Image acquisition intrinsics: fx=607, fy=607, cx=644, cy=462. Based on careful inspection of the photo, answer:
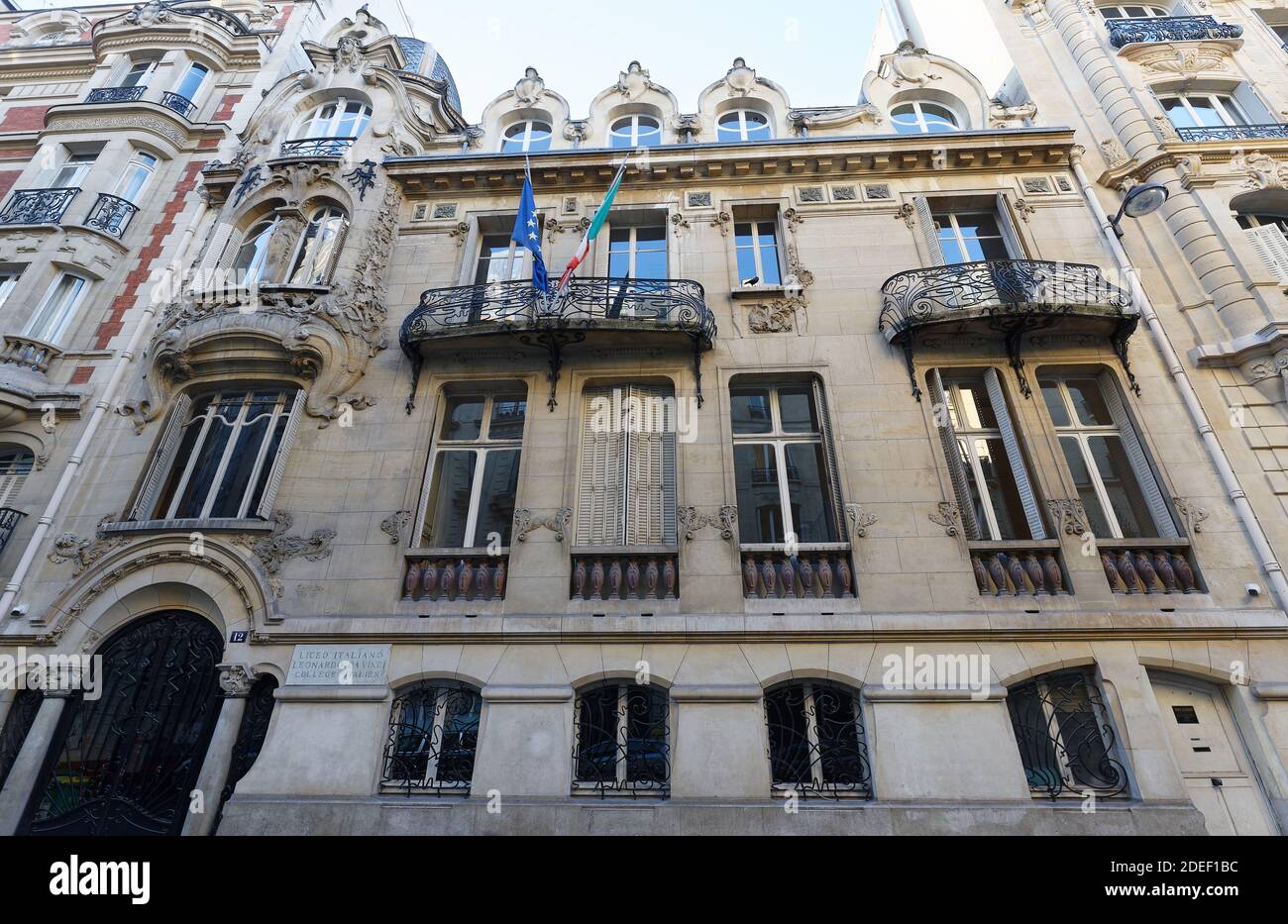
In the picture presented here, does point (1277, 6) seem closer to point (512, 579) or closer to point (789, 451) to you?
point (789, 451)

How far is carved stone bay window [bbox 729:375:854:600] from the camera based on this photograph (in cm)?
841

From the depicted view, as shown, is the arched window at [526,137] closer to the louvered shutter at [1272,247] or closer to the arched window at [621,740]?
the arched window at [621,740]

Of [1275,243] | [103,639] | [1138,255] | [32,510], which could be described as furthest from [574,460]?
[1275,243]

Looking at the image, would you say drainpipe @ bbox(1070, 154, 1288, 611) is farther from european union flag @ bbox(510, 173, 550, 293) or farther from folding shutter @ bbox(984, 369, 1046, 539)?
european union flag @ bbox(510, 173, 550, 293)

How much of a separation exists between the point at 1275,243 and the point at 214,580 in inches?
731

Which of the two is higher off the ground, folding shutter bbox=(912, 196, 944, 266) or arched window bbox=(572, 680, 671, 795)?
folding shutter bbox=(912, 196, 944, 266)

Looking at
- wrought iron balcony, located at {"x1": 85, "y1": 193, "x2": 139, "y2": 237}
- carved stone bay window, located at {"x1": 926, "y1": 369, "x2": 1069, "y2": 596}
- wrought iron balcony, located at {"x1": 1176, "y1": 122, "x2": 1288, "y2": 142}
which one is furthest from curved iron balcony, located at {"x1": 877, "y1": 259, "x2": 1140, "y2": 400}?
wrought iron balcony, located at {"x1": 85, "y1": 193, "x2": 139, "y2": 237}

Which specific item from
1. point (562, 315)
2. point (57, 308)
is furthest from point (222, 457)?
point (562, 315)

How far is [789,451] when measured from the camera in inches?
382

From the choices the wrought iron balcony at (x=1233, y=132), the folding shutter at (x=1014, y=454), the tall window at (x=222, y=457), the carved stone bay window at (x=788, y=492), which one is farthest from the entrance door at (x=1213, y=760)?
the tall window at (x=222, y=457)

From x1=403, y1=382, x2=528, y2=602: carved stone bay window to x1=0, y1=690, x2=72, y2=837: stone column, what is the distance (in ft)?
16.3
